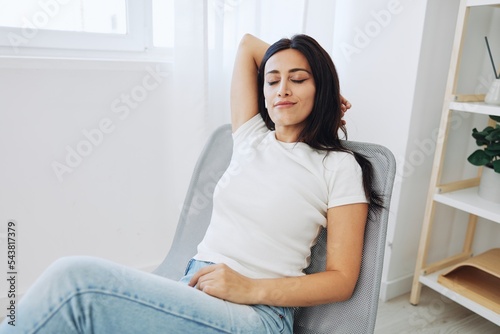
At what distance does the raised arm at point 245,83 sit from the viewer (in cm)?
115

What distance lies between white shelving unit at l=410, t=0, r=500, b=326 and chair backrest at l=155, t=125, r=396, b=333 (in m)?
0.73

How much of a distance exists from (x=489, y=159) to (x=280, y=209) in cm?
102

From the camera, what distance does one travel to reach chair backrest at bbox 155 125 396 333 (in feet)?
2.78

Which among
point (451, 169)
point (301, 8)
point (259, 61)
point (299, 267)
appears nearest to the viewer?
point (299, 267)

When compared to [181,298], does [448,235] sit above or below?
below

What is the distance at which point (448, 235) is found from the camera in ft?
6.19

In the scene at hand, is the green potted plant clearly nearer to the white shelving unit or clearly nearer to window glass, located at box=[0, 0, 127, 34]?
the white shelving unit

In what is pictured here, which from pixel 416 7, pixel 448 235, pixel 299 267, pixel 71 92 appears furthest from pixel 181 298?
pixel 448 235

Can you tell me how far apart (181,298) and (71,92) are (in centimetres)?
104

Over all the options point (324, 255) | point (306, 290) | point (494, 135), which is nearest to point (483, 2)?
point (494, 135)

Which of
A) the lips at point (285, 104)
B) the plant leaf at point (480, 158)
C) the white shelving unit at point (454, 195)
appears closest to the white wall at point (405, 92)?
the white shelving unit at point (454, 195)

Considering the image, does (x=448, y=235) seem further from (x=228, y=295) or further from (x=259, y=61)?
(x=228, y=295)

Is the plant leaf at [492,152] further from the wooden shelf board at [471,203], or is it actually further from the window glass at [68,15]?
the window glass at [68,15]

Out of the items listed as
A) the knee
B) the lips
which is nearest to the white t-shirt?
the lips
